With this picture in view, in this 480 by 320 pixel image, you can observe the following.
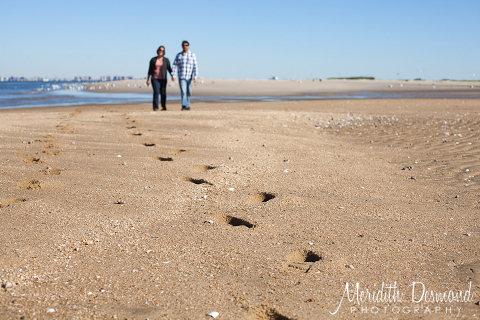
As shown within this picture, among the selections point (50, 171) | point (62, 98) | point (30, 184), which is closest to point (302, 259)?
point (30, 184)

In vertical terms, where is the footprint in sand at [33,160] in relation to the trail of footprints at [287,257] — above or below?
above

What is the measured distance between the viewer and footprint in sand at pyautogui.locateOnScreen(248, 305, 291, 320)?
1962mm

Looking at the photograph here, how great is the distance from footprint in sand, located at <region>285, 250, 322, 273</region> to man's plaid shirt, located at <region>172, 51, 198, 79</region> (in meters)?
8.88

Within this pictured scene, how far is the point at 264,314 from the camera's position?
199cm

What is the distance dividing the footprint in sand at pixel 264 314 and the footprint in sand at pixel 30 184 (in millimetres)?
2629

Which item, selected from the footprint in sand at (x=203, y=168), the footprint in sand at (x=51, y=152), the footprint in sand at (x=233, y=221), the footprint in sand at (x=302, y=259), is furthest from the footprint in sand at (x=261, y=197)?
the footprint in sand at (x=51, y=152)

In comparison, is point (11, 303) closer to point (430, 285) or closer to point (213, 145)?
point (430, 285)

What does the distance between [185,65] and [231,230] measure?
849 centimetres

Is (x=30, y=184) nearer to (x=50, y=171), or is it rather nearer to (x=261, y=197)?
(x=50, y=171)

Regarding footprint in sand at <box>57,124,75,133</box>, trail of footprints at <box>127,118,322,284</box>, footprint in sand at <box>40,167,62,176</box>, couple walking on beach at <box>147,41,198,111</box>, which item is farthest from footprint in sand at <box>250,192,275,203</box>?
couple walking on beach at <box>147,41,198,111</box>

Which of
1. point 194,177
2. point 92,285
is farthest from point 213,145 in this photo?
point 92,285

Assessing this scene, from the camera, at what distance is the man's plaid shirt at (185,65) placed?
1080cm

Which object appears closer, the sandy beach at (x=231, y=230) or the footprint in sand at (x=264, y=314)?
the footprint in sand at (x=264, y=314)

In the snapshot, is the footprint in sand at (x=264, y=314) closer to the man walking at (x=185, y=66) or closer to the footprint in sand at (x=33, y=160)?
the footprint in sand at (x=33, y=160)
